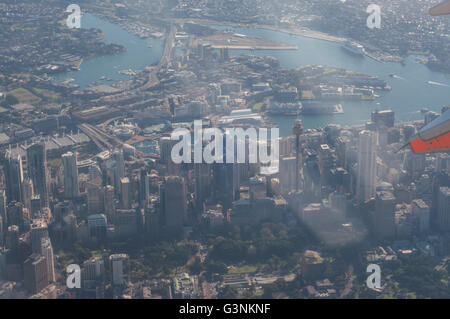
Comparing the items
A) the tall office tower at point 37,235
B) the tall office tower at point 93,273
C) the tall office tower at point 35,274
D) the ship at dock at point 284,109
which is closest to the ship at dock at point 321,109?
the ship at dock at point 284,109

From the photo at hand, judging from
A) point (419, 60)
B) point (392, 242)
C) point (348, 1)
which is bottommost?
point (392, 242)

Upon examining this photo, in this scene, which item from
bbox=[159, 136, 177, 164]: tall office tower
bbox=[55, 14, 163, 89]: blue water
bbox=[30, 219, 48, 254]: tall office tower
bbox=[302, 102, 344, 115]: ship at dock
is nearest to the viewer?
bbox=[30, 219, 48, 254]: tall office tower

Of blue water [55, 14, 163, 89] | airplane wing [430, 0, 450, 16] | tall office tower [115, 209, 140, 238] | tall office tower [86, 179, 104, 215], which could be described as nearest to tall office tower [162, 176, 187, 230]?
tall office tower [115, 209, 140, 238]

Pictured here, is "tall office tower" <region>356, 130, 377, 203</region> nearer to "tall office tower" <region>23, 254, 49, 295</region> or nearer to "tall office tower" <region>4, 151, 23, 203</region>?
"tall office tower" <region>23, 254, 49, 295</region>

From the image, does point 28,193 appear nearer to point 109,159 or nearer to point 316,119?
point 109,159

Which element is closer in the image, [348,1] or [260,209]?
[260,209]

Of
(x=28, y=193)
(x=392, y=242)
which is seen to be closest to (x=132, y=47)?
(x=28, y=193)
